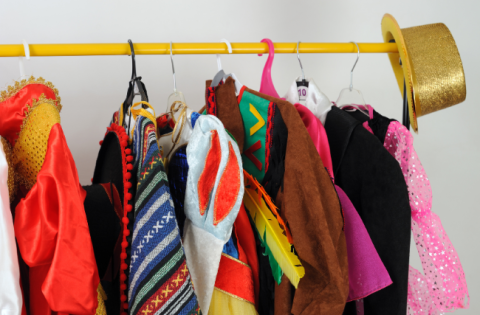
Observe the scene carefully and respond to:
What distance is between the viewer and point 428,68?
86cm

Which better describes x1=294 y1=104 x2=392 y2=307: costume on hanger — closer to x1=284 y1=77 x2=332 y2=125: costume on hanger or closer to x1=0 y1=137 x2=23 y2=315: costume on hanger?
x1=284 y1=77 x2=332 y2=125: costume on hanger

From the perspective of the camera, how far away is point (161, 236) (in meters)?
0.53

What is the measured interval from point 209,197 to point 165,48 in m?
0.35

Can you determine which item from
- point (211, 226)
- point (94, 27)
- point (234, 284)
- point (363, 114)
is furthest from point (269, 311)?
point (94, 27)

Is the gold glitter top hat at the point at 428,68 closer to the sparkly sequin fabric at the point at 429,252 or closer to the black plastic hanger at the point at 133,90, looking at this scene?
the sparkly sequin fabric at the point at 429,252

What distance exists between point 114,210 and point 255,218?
0.81 ft

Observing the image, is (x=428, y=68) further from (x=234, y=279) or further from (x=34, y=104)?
(x=34, y=104)

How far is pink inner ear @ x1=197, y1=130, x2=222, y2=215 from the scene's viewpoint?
1.92 feet

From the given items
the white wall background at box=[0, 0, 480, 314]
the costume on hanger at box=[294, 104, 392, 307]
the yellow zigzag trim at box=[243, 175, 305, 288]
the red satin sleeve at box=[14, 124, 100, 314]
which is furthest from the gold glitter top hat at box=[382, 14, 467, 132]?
the red satin sleeve at box=[14, 124, 100, 314]

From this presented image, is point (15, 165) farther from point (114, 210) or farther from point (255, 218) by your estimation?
point (255, 218)

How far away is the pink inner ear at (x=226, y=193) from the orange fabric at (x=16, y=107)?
309mm

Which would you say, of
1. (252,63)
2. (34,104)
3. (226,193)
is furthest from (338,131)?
(252,63)

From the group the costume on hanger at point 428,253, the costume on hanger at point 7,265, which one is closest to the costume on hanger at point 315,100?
the costume on hanger at point 428,253

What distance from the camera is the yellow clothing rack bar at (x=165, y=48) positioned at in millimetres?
701
